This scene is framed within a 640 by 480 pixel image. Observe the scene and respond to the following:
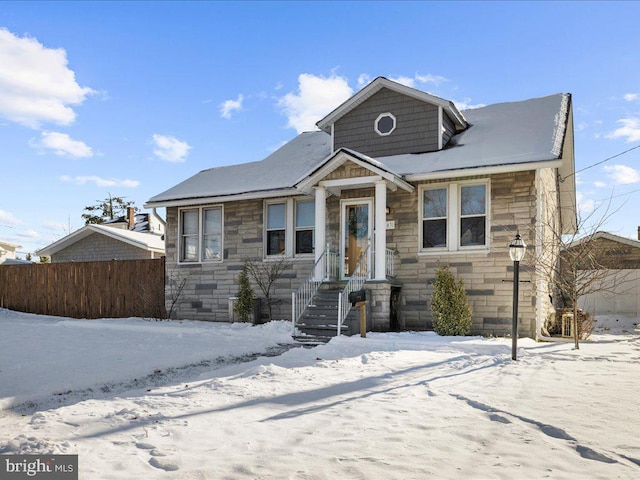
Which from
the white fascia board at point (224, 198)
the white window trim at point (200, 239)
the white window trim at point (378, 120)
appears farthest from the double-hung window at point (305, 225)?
the white window trim at point (378, 120)

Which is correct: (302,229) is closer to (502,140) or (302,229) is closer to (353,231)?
(353,231)

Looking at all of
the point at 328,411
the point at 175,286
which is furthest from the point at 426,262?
the point at 328,411

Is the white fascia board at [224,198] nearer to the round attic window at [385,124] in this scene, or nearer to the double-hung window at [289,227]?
the double-hung window at [289,227]

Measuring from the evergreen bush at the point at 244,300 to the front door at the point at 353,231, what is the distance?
107 inches

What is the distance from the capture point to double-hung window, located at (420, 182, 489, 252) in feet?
42.7

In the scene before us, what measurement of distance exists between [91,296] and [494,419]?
16.6m

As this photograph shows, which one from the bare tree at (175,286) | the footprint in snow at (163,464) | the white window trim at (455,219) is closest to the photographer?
the footprint in snow at (163,464)

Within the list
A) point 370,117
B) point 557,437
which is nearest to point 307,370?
point 557,437

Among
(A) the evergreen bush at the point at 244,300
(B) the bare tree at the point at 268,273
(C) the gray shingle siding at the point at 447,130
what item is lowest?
(A) the evergreen bush at the point at 244,300

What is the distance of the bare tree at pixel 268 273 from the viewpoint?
1520 cm

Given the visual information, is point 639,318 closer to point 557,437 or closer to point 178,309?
point 178,309

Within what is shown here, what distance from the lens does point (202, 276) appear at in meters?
16.5

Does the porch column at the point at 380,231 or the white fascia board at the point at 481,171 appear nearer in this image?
the white fascia board at the point at 481,171

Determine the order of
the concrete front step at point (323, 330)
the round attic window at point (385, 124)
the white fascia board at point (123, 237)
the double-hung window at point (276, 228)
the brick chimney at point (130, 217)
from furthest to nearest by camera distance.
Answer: the brick chimney at point (130, 217), the white fascia board at point (123, 237), the double-hung window at point (276, 228), the round attic window at point (385, 124), the concrete front step at point (323, 330)
